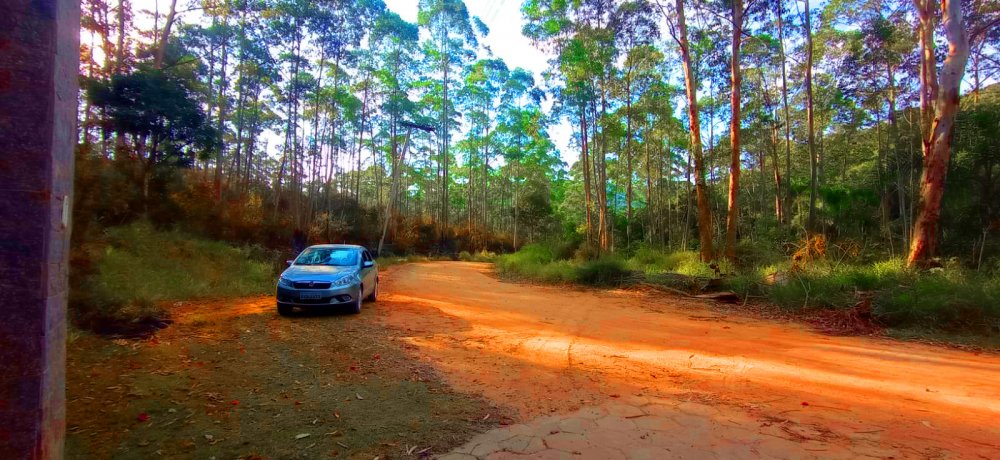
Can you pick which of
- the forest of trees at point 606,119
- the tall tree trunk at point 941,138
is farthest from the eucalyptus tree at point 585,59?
the tall tree trunk at point 941,138

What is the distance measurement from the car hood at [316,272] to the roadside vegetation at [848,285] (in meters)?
9.00

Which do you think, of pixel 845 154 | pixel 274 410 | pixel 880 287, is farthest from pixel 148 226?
pixel 845 154

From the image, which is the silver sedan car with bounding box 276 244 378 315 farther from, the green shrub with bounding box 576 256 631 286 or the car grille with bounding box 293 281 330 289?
the green shrub with bounding box 576 256 631 286

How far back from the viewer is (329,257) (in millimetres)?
9906

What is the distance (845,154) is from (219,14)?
36001 millimetres

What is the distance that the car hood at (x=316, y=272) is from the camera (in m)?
8.75

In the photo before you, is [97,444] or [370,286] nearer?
[97,444]

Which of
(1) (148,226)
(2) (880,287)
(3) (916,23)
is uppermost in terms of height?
(3) (916,23)

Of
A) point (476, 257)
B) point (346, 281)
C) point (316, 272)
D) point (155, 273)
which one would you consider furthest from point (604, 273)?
point (476, 257)

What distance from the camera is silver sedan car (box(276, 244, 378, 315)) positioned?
336 inches

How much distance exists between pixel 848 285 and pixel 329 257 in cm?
1123

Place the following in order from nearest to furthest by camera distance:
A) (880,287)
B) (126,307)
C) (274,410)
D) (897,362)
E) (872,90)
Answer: (274,410) < (897,362) < (126,307) < (880,287) < (872,90)

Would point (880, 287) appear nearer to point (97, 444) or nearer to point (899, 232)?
point (97, 444)

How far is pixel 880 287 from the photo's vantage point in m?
9.66
